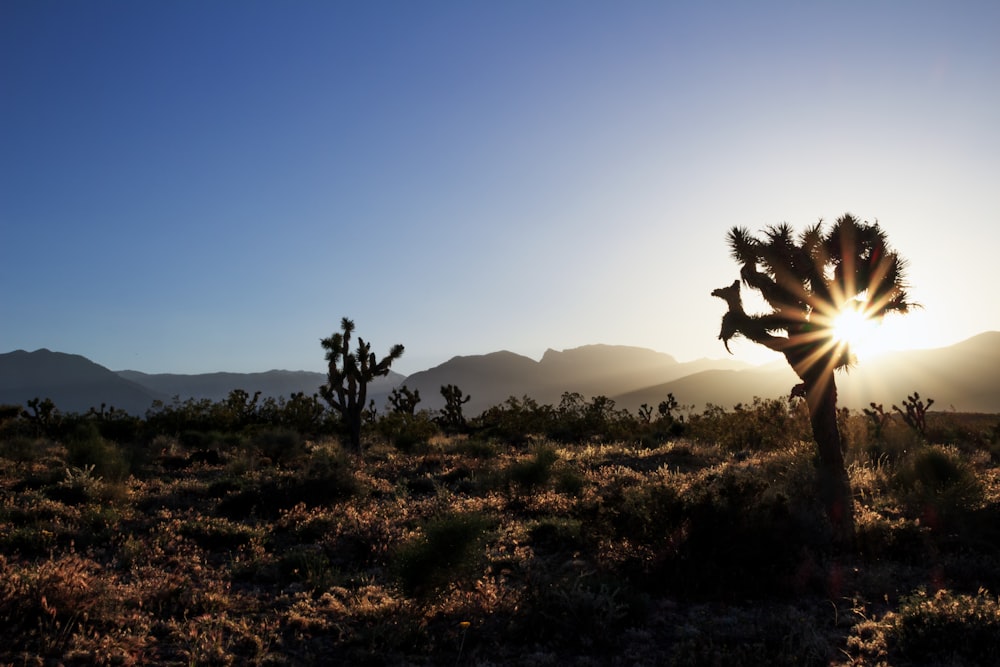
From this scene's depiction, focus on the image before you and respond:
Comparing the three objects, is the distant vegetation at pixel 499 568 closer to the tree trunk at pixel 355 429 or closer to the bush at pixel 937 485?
the bush at pixel 937 485

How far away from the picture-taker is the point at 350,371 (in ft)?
87.8

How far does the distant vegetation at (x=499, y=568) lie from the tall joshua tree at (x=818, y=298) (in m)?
2.05

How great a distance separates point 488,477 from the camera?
51.2ft

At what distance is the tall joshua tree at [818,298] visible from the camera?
12555mm

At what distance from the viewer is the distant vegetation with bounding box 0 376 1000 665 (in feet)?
20.0

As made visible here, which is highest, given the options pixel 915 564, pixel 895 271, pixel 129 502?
pixel 895 271

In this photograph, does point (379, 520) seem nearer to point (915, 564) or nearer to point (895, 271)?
point (915, 564)

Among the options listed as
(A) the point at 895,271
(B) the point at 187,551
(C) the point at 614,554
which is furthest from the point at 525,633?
(A) the point at 895,271

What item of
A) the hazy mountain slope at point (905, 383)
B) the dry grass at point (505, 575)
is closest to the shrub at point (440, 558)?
the dry grass at point (505, 575)

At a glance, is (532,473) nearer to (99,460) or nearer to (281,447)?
(99,460)

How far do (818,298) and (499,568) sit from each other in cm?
921

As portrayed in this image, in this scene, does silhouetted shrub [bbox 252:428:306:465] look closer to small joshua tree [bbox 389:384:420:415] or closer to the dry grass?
the dry grass

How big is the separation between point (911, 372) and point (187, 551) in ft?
590

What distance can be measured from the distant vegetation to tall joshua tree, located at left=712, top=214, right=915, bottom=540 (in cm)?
205
